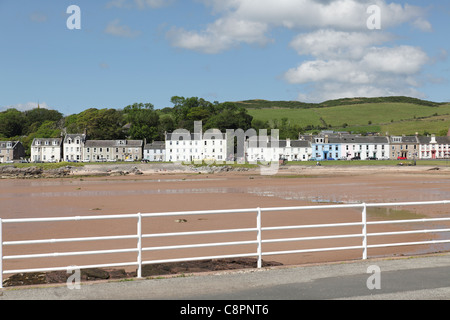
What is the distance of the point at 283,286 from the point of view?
8.07 m

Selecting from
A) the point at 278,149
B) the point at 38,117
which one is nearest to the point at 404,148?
the point at 278,149

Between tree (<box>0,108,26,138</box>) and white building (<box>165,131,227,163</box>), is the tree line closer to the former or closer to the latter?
tree (<box>0,108,26,138</box>)

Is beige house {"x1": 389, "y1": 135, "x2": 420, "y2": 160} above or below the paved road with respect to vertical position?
above

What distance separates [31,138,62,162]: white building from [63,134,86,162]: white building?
81.0 inches

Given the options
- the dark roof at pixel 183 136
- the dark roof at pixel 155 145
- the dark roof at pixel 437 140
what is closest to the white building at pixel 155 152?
the dark roof at pixel 155 145

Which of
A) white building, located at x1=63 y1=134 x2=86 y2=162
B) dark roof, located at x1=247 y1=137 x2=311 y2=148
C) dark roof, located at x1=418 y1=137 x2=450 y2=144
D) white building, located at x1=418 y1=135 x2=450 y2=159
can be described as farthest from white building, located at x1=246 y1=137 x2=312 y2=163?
white building, located at x1=63 y1=134 x2=86 y2=162

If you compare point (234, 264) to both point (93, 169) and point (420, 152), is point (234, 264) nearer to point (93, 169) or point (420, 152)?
point (93, 169)

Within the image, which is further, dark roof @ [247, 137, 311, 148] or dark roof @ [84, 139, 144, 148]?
dark roof @ [247, 137, 311, 148]

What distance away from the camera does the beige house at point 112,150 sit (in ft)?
412

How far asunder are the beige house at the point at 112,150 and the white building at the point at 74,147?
4.65 feet

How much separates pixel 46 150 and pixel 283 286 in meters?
127

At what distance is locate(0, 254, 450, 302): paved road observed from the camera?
24.4 ft

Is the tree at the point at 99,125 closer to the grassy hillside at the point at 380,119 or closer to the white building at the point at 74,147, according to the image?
the white building at the point at 74,147
